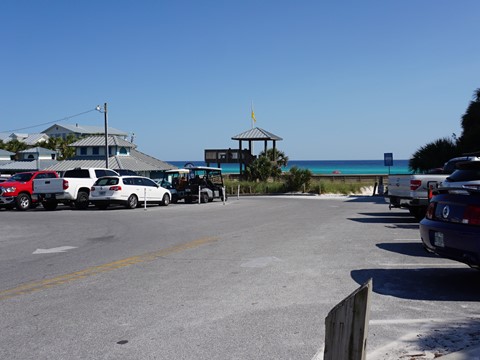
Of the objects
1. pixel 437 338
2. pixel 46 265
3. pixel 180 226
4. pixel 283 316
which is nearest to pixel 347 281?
pixel 283 316

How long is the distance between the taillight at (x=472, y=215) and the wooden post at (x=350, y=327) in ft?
16.2

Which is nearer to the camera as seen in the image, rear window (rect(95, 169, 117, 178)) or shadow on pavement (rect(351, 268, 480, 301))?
shadow on pavement (rect(351, 268, 480, 301))

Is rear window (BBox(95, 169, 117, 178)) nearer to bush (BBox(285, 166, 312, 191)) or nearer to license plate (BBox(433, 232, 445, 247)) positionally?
bush (BBox(285, 166, 312, 191))

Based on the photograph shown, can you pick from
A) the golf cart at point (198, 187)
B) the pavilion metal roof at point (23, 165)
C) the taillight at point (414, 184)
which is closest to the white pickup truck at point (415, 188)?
the taillight at point (414, 184)

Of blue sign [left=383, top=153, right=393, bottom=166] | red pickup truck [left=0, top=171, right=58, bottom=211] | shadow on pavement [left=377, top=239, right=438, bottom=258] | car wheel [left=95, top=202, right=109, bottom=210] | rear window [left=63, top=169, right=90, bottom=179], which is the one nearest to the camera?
shadow on pavement [left=377, top=239, right=438, bottom=258]

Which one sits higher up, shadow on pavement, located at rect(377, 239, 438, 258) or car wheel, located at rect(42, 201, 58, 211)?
car wheel, located at rect(42, 201, 58, 211)

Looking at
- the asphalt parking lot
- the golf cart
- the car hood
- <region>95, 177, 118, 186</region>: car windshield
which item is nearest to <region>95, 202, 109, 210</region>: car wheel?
<region>95, 177, 118, 186</region>: car windshield

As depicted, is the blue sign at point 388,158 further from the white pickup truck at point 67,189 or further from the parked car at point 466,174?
the parked car at point 466,174

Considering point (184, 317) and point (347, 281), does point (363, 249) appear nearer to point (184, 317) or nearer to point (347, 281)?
point (347, 281)

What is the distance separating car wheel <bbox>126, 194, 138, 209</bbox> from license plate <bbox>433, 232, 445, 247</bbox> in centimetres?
1978

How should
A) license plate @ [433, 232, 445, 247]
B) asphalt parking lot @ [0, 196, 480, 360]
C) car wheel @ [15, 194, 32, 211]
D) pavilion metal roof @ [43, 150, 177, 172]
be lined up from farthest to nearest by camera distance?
pavilion metal roof @ [43, 150, 177, 172], car wheel @ [15, 194, 32, 211], license plate @ [433, 232, 445, 247], asphalt parking lot @ [0, 196, 480, 360]

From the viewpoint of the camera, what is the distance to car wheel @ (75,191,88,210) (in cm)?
2627

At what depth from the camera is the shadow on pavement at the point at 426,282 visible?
7.46 meters

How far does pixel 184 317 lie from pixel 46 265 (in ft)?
15.3
